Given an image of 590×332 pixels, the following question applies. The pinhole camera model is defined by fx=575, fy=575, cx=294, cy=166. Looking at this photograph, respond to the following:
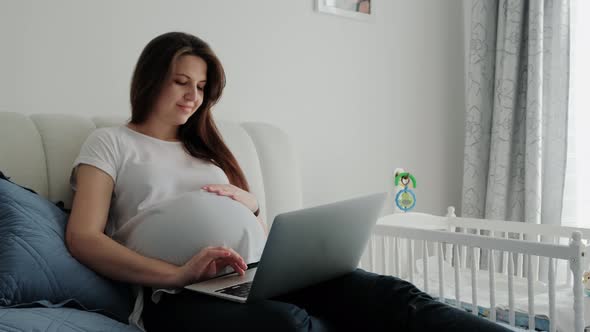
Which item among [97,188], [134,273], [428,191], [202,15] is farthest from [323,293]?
[428,191]

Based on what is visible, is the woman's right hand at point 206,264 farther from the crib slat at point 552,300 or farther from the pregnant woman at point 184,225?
the crib slat at point 552,300

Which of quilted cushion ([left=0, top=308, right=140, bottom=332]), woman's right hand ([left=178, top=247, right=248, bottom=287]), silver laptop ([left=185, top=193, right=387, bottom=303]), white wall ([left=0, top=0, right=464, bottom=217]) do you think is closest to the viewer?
quilted cushion ([left=0, top=308, right=140, bottom=332])

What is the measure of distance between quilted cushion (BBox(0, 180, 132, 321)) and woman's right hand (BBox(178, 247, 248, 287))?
0.54 ft

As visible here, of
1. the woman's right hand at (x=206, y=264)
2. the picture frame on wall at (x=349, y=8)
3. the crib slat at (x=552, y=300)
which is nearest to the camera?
the woman's right hand at (x=206, y=264)

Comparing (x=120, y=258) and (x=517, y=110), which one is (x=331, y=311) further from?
(x=517, y=110)

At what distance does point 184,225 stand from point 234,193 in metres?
0.20

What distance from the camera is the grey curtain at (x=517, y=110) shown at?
2.52m

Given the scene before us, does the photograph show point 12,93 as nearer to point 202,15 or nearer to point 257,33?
point 202,15

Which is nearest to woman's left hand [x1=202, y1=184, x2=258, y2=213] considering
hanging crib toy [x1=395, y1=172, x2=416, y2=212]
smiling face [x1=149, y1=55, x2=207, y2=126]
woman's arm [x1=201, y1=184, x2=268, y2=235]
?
woman's arm [x1=201, y1=184, x2=268, y2=235]

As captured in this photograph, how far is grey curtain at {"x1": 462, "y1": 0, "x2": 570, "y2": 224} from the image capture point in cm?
252

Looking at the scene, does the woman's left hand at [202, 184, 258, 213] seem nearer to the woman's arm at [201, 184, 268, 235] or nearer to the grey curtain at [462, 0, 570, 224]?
the woman's arm at [201, 184, 268, 235]

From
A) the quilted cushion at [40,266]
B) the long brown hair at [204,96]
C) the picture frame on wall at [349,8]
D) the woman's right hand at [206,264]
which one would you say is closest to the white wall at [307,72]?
the picture frame on wall at [349,8]

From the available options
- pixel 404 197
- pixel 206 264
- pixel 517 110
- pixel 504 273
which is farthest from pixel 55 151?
pixel 517 110

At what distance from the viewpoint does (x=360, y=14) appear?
2473mm
